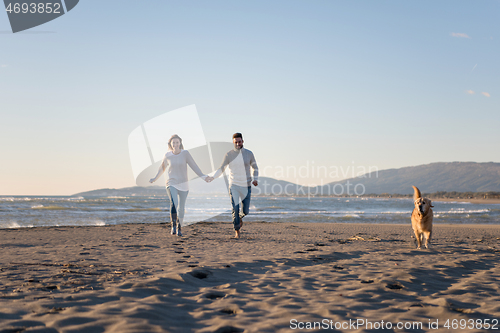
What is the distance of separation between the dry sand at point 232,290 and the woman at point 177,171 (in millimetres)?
2125

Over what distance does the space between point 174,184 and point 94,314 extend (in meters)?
5.16

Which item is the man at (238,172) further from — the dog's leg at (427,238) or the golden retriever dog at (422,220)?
the dog's leg at (427,238)

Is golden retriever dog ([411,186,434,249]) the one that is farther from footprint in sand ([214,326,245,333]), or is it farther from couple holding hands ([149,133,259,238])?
footprint in sand ([214,326,245,333])

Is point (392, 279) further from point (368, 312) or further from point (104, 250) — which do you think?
point (104, 250)

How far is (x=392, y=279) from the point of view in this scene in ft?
12.3

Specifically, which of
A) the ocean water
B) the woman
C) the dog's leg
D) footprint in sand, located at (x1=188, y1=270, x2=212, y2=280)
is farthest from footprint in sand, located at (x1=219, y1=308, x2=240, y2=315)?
the ocean water

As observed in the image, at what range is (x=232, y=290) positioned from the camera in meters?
3.21

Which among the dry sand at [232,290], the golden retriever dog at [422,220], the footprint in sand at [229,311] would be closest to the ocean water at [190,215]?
the dry sand at [232,290]

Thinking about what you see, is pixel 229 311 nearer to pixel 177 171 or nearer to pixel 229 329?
pixel 229 329

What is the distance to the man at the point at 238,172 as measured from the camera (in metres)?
7.39

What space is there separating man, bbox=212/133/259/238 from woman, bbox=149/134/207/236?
661mm

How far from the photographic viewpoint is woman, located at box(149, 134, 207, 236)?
7.46m

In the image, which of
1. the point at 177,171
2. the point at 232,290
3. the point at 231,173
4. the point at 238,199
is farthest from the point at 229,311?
the point at 177,171

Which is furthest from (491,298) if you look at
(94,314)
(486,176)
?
(486,176)
